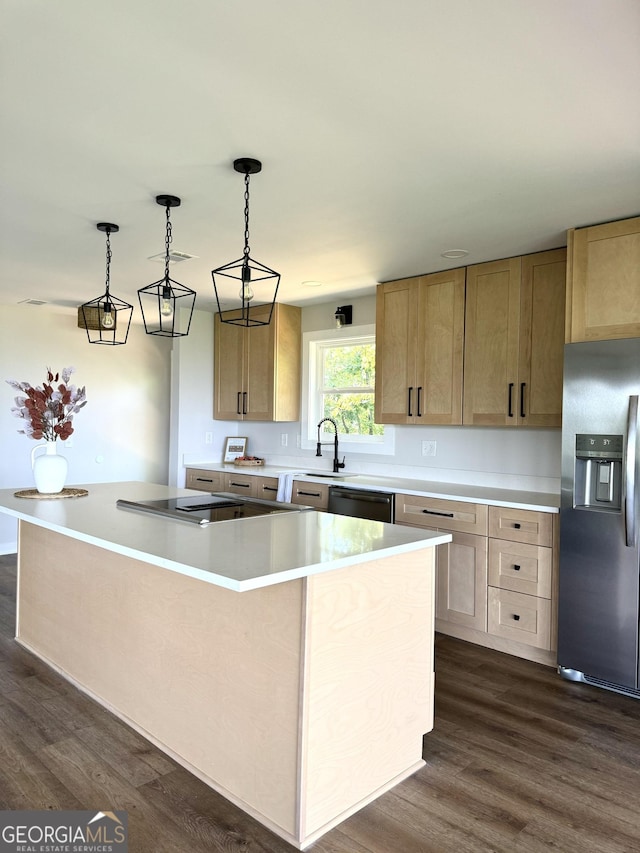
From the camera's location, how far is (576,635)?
10.0 feet

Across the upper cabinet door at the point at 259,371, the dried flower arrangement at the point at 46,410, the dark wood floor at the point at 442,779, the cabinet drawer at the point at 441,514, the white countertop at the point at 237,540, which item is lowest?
the dark wood floor at the point at 442,779

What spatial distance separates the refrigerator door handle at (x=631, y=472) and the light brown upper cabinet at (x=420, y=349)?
4.25ft

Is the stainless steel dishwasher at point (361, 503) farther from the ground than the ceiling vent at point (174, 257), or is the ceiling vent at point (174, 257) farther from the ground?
the ceiling vent at point (174, 257)

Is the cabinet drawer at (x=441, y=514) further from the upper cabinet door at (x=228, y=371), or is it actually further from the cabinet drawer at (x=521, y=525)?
the upper cabinet door at (x=228, y=371)

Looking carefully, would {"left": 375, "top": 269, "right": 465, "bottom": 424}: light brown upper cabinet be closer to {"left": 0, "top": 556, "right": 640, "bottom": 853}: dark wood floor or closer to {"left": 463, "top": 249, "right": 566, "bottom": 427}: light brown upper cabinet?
{"left": 463, "top": 249, "right": 566, "bottom": 427}: light brown upper cabinet

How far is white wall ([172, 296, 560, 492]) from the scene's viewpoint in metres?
3.99

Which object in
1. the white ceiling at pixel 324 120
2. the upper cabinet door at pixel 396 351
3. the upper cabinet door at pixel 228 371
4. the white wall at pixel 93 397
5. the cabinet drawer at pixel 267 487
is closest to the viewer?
the white ceiling at pixel 324 120

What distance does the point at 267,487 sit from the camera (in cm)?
496

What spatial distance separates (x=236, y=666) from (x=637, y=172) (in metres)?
2.49

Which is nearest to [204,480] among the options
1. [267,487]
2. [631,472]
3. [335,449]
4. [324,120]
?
[267,487]

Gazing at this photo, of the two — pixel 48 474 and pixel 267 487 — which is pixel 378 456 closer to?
pixel 267 487

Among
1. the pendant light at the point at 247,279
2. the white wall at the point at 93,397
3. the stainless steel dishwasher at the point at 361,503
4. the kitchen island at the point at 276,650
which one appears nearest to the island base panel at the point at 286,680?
the kitchen island at the point at 276,650

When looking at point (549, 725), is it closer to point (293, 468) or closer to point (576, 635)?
point (576, 635)

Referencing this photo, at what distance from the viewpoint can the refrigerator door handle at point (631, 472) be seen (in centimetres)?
284
